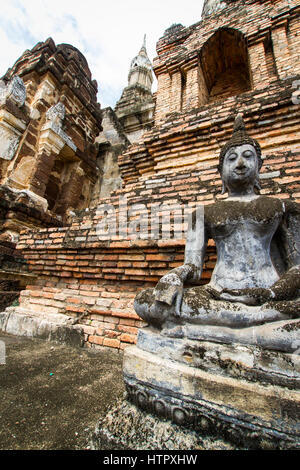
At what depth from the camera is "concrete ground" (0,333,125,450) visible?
1216 mm

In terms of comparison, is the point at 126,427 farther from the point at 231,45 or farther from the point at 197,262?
the point at 231,45

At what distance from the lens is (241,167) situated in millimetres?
1817

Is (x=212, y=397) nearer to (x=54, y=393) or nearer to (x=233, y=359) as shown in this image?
(x=233, y=359)

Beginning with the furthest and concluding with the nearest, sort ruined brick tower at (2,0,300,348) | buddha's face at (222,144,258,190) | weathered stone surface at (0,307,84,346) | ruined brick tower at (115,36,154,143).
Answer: ruined brick tower at (115,36,154,143) → weathered stone surface at (0,307,84,346) → ruined brick tower at (2,0,300,348) → buddha's face at (222,144,258,190)

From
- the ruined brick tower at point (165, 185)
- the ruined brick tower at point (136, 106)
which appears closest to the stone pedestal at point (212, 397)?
the ruined brick tower at point (165, 185)

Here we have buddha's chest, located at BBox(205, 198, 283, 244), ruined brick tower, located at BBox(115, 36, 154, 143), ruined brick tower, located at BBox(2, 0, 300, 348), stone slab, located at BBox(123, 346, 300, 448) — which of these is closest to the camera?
stone slab, located at BBox(123, 346, 300, 448)

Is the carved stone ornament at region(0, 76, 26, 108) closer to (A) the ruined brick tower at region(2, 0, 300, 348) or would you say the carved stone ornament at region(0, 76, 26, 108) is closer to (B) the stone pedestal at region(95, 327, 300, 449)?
(A) the ruined brick tower at region(2, 0, 300, 348)

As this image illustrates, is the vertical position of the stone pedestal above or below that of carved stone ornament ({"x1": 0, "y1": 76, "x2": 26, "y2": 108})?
below

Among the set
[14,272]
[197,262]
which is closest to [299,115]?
[197,262]

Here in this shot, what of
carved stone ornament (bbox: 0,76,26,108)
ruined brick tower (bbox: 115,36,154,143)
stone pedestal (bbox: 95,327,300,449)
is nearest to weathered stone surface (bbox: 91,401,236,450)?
stone pedestal (bbox: 95,327,300,449)

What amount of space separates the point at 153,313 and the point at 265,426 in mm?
733

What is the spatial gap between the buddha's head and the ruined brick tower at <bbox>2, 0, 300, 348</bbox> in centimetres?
66

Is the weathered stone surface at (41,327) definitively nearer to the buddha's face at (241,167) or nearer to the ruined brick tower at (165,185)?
the ruined brick tower at (165,185)

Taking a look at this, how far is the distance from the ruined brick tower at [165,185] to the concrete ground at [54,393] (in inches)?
16.1
